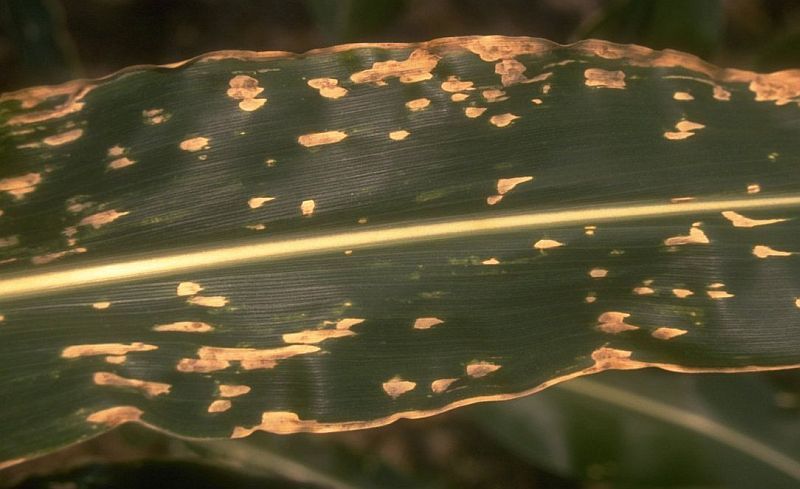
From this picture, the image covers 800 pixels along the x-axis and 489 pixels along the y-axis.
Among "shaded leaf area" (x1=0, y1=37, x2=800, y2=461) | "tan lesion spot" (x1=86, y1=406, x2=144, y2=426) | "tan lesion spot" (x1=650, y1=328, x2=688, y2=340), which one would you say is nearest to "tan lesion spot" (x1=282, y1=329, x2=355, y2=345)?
"shaded leaf area" (x1=0, y1=37, x2=800, y2=461)

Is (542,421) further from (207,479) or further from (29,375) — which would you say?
(29,375)

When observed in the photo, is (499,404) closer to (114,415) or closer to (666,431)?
(666,431)

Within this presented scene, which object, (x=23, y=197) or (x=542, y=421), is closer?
(x=23, y=197)

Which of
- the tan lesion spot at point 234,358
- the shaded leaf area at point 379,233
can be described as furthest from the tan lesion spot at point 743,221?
the tan lesion spot at point 234,358

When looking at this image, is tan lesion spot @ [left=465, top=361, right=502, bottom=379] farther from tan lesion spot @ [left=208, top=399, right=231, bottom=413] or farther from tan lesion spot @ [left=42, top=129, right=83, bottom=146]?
tan lesion spot @ [left=42, top=129, right=83, bottom=146]

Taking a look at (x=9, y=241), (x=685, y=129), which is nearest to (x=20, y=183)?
(x=9, y=241)

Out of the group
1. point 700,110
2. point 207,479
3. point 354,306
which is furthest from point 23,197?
point 700,110
